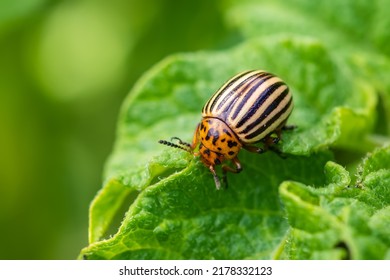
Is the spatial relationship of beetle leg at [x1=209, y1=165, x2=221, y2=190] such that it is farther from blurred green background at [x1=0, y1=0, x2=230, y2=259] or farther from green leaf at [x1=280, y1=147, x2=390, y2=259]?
blurred green background at [x1=0, y1=0, x2=230, y2=259]

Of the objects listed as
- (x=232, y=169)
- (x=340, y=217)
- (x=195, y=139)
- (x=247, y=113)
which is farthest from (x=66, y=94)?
(x=340, y=217)

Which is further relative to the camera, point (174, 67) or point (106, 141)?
point (106, 141)

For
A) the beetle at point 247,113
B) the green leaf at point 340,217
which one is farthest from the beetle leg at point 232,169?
the green leaf at point 340,217

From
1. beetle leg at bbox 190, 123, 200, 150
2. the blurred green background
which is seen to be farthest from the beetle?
the blurred green background

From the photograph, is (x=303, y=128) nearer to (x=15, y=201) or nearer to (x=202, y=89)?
(x=202, y=89)

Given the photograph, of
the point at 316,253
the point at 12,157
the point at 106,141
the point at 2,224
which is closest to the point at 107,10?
the point at 106,141

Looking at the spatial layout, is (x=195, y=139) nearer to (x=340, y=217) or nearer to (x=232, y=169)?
(x=232, y=169)
